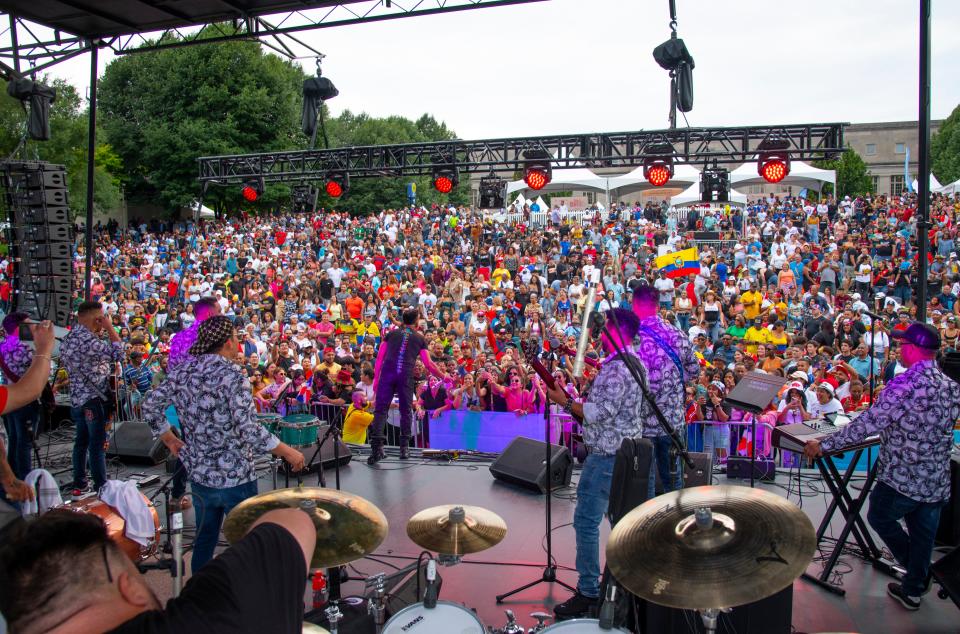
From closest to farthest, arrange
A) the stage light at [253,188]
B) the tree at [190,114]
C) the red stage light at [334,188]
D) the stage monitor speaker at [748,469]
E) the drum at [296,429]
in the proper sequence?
1. the drum at [296,429]
2. the stage monitor speaker at [748,469]
3. the red stage light at [334,188]
4. the stage light at [253,188]
5. the tree at [190,114]

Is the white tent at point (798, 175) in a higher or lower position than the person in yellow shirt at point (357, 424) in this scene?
higher

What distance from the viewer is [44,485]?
13.1 ft

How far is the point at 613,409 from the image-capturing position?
3672 mm

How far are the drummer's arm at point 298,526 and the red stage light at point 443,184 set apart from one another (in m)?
9.76

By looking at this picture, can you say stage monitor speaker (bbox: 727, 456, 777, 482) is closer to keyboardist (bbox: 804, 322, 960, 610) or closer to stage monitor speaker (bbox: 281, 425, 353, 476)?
keyboardist (bbox: 804, 322, 960, 610)

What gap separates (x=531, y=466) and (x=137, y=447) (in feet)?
13.4

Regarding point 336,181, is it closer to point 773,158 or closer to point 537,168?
point 537,168

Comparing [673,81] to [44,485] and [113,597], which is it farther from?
[113,597]

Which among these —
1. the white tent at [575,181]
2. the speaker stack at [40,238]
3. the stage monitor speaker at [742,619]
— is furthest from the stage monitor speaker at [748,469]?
the white tent at [575,181]

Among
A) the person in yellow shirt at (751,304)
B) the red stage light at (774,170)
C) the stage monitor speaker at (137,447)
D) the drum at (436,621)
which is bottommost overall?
the stage monitor speaker at (137,447)

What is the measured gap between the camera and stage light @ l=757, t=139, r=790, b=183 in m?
9.59

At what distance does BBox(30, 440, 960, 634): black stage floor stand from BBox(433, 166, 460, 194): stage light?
527 centimetres

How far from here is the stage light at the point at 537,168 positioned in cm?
1056

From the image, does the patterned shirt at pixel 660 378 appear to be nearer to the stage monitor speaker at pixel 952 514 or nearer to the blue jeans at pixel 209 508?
the stage monitor speaker at pixel 952 514
